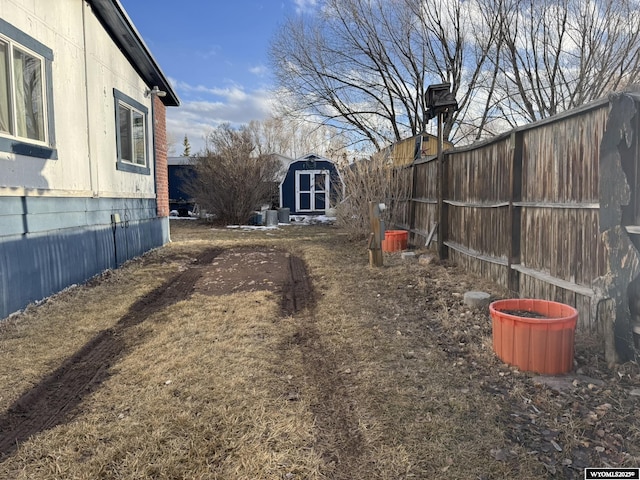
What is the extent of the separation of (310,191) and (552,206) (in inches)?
663

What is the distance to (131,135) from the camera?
26.8 ft

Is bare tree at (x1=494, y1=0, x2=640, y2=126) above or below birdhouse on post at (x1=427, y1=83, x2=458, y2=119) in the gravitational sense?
above

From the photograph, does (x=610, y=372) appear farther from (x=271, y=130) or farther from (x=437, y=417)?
(x=271, y=130)

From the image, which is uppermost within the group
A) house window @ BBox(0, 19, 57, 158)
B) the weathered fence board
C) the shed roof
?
the shed roof

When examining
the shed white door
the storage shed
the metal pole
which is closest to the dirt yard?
the metal pole

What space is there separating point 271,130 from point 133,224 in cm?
3947

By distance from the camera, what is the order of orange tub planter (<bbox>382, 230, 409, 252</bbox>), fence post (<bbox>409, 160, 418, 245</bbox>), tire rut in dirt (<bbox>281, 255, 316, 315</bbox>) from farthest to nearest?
fence post (<bbox>409, 160, 418, 245</bbox>), orange tub planter (<bbox>382, 230, 409, 252</bbox>), tire rut in dirt (<bbox>281, 255, 316, 315</bbox>)

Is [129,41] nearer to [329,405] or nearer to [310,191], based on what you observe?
[329,405]

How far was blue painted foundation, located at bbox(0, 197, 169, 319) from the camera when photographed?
4398 mm

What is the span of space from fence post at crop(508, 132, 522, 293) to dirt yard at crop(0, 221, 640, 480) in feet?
2.13

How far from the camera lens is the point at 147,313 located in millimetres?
4652

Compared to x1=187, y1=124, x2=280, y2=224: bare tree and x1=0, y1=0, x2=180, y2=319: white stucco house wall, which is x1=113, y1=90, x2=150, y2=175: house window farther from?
x1=187, y1=124, x2=280, y2=224: bare tree

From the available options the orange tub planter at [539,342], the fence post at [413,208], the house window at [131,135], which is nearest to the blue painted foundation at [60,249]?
the house window at [131,135]

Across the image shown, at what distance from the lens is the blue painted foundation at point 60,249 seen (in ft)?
14.4
